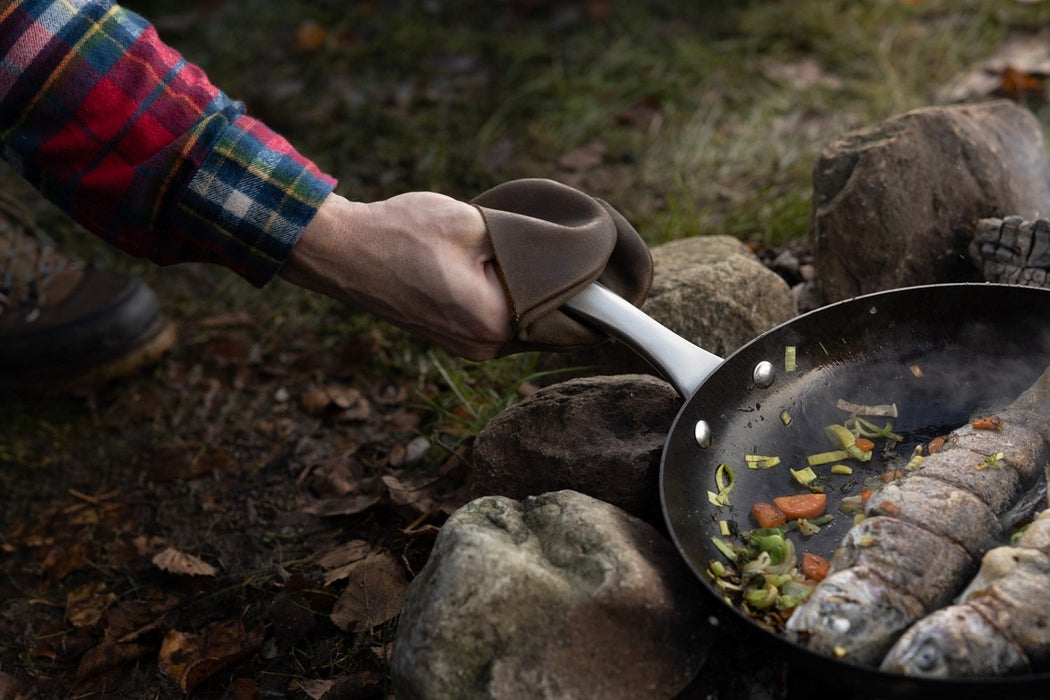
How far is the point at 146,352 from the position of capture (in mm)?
3623

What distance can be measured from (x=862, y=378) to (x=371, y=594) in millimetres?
1286

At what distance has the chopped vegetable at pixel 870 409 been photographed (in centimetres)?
218

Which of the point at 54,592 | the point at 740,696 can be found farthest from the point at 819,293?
the point at 54,592

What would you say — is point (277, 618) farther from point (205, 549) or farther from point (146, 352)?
point (146, 352)

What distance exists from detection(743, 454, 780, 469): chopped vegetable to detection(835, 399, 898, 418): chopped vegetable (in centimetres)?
24

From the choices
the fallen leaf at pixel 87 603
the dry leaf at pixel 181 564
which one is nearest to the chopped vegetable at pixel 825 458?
the dry leaf at pixel 181 564

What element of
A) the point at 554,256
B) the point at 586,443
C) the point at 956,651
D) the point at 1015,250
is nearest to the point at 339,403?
the point at 586,443

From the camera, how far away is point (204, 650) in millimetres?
2346

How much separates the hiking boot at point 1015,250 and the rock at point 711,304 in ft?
1.73

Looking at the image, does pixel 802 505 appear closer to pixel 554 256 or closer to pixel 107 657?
pixel 554 256

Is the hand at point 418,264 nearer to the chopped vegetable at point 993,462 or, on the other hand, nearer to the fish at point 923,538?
the fish at point 923,538

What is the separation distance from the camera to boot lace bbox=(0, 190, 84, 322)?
3.59 m

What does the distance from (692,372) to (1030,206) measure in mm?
1474

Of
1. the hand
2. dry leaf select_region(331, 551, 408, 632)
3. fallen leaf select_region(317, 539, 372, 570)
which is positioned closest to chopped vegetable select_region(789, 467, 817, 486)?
the hand
